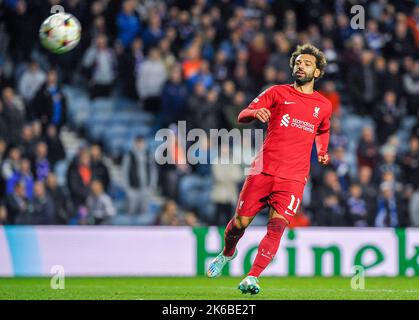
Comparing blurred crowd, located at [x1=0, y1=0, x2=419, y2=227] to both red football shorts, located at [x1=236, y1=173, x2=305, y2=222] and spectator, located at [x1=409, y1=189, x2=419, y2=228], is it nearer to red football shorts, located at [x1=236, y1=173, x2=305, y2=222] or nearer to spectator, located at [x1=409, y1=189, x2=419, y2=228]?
spectator, located at [x1=409, y1=189, x2=419, y2=228]

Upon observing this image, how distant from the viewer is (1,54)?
20.5 meters

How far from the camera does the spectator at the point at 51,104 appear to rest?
19.4 meters

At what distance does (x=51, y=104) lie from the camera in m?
19.5

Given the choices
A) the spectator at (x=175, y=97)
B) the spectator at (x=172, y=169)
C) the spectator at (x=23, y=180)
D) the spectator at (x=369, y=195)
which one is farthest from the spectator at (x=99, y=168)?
the spectator at (x=369, y=195)

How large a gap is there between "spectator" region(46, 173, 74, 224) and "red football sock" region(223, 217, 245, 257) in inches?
271

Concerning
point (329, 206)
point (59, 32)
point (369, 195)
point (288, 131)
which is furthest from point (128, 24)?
point (288, 131)

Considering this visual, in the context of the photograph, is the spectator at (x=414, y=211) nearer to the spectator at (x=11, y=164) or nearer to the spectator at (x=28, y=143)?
the spectator at (x=28, y=143)

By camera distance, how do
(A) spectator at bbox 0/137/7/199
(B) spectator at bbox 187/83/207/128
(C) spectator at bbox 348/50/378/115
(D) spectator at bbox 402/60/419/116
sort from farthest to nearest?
(D) spectator at bbox 402/60/419/116
(C) spectator at bbox 348/50/378/115
(B) spectator at bbox 187/83/207/128
(A) spectator at bbox 0/137/7/199

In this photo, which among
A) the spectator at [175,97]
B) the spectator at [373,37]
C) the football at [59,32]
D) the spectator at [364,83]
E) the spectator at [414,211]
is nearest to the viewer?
the football at [59,32]

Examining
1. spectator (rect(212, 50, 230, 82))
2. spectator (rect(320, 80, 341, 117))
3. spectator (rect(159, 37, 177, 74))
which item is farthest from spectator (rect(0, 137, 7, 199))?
spectator (rect(320, 80, 341, 117))

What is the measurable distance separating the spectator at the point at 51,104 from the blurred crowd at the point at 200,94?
25 millimetres

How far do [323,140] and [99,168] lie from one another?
7.83 metres

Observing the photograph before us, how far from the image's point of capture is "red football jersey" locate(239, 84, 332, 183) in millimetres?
11219

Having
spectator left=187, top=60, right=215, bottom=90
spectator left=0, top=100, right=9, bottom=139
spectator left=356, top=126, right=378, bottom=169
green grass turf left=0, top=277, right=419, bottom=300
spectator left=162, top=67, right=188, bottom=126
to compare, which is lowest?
green grass turf left=0, top=277, right=419, bottom=300
